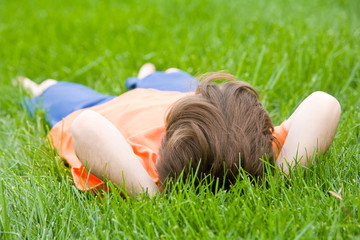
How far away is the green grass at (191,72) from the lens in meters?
1.34

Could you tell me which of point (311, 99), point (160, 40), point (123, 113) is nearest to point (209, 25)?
point (160, 40)

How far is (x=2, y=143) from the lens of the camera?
85.2 inches

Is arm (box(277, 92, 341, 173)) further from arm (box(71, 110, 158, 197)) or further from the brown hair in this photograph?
arm (box(71, 110, 158, 197))

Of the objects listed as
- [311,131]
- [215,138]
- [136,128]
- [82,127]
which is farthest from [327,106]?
[82,127]

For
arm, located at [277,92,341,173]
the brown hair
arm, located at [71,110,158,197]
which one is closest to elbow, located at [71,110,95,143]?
arm, located at [71,110,158,197]

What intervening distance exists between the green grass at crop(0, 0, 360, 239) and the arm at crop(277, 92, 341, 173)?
0.06m

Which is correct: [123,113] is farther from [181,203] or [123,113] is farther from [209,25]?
[209,25]

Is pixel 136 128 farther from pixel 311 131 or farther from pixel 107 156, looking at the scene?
pixel 311 131

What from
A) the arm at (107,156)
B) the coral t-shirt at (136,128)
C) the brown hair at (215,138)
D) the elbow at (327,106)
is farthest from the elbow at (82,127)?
the elbow at (327,106)

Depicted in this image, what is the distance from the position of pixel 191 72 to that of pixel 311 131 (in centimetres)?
131

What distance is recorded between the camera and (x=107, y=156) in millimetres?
1564

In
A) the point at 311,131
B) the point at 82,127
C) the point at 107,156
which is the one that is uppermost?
the point at 82,127

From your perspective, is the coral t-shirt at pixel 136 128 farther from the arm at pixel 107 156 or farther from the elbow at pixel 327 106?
the elbow at pixel 327 106

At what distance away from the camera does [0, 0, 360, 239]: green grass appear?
1.34 meters
